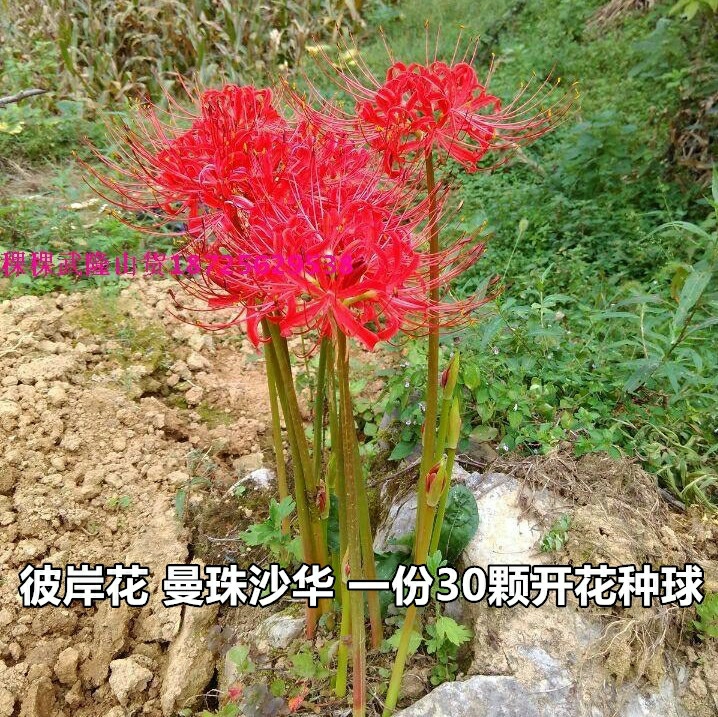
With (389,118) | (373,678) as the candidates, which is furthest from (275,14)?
(373,678)

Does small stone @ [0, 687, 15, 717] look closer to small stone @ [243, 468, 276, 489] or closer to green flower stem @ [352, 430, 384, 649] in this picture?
small stone @ [243, 468, 276, 489]

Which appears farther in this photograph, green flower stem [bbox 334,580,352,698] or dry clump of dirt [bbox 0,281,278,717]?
dry clump of dirt [bbox 0,281,278,717]

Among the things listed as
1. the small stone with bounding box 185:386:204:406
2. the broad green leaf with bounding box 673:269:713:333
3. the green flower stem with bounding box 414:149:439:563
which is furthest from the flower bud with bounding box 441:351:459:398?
the small stone with bounding box 185:386:204:406

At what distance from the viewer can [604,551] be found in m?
1.84

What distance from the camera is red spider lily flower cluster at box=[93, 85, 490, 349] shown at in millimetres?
1090

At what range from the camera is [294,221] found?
1.13m

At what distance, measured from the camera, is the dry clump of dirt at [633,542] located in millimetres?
1690

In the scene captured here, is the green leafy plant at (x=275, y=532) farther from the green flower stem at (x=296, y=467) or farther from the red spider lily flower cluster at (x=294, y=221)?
the red spider lily flower cluster at (x=294, y=221)

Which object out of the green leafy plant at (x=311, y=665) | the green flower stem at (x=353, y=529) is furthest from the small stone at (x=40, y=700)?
the green flower stem at (x=353, y=529)

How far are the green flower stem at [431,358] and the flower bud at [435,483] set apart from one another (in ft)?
0.13

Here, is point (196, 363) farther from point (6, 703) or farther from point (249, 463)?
point (6, 703)

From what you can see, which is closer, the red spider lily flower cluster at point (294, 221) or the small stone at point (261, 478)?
the red spider lily flower cluster at point (294, 221)

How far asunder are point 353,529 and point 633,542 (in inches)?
37.2

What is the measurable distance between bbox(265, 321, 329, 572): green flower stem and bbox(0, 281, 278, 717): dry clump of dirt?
660 mm
